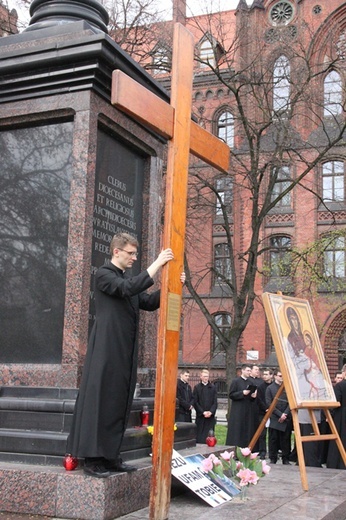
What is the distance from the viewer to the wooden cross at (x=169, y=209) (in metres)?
3.98

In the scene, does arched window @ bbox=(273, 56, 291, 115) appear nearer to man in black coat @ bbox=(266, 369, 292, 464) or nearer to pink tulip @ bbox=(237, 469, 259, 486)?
man in black coat @ bbox=(266, 369, 292, 464)

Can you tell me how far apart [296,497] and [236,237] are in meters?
30.0

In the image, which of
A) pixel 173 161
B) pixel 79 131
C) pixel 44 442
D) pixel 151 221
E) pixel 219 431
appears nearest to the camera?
pixel 173 161

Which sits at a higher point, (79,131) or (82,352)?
(79,131)

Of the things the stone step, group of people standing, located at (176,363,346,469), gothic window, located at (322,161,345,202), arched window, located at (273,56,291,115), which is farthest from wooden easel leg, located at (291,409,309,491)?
gothic window, located at (322,161,345,202)

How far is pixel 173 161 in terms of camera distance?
438 centimetres

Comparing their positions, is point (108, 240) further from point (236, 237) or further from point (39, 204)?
point (236, 237)

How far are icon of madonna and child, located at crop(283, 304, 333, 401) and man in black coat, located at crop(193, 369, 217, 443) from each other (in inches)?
201

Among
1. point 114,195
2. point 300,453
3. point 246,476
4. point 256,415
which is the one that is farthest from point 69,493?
point 256,415

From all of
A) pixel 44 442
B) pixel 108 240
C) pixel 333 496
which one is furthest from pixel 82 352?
pixel 333 496

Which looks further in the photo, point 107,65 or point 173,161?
point 107,65

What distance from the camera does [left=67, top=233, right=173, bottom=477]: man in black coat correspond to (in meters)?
4.22

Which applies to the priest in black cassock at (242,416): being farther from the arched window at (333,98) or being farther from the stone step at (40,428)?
Answer: the arched window at (333,98)

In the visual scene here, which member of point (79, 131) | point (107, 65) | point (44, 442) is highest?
point (107, 65)
